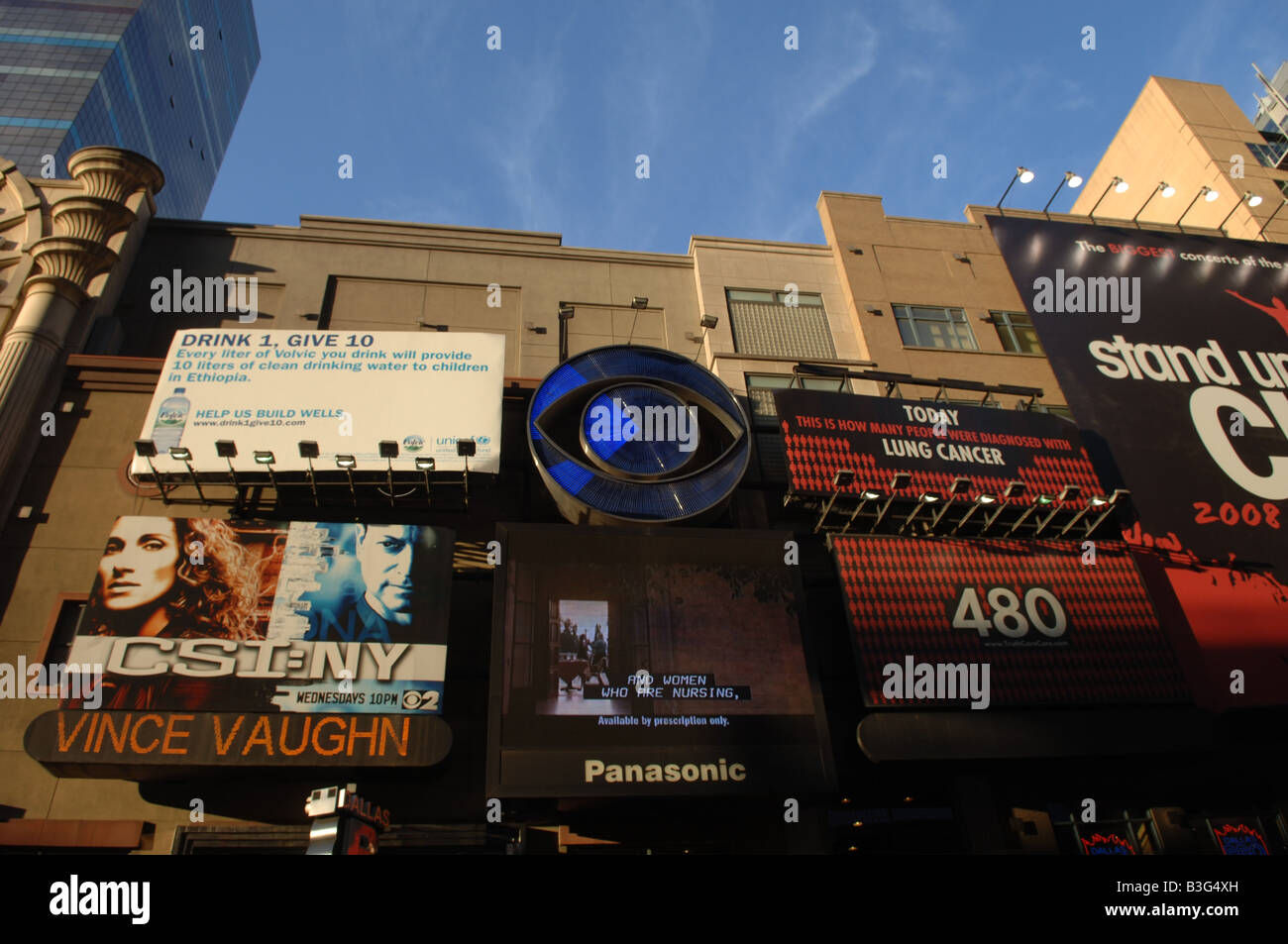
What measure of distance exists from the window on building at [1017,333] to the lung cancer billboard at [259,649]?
67.8ft

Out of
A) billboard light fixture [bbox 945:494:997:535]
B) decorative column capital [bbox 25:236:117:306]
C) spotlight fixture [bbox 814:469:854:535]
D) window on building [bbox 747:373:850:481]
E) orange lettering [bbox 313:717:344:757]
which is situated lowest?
orange lettering [bbox 313:717:344:757]

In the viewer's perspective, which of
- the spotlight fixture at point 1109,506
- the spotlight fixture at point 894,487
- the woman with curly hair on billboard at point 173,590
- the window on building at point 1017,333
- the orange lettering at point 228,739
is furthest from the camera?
the window on building at point 1017,333

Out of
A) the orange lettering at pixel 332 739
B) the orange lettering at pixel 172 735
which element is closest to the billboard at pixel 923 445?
the orange lettering at pixel 332 739

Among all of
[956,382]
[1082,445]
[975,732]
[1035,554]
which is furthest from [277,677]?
[1082,445]

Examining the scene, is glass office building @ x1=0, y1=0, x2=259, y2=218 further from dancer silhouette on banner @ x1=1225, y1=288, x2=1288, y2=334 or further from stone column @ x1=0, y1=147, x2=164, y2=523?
dancer silhouette on banner @ x1=1225, y1=288, x2=1288, y2=334

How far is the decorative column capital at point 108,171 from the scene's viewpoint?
23656mm

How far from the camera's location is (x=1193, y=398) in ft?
84.4

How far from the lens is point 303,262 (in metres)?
25.3

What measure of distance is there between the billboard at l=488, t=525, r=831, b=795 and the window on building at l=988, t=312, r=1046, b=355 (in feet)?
47.6

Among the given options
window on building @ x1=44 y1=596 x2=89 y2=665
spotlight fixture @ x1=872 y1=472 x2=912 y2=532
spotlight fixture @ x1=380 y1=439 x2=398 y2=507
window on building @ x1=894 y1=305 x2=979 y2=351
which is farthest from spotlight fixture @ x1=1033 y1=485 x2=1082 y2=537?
window on building @ x1=44 y1=596 x2=89 y2=665

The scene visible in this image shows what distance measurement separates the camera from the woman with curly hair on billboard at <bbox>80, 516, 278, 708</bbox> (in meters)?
14.9

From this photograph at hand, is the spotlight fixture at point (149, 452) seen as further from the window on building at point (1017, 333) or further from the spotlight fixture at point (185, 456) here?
the window on building at point (1017, 333)

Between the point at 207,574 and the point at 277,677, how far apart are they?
2.83 meters

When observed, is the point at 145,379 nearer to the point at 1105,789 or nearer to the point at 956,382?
the point at 956,382
